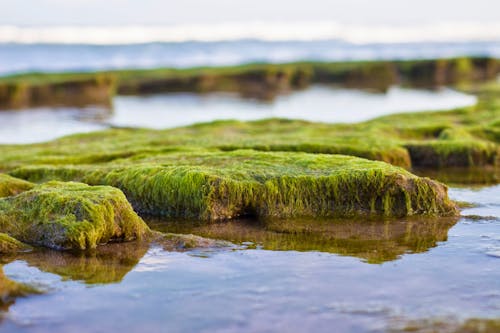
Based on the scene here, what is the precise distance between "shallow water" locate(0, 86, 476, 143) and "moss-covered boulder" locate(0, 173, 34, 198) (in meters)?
16.0

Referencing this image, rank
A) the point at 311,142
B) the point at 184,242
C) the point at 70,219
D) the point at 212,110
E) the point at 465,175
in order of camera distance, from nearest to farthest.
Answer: the point at 70,219, the point at 184,242, the point at 465,175, the point at 311,142, the point at 212,110

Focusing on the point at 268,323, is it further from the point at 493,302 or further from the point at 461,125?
the point at 461,125

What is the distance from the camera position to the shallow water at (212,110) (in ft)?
124

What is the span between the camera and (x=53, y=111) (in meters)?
47.9

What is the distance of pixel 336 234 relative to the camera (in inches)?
531

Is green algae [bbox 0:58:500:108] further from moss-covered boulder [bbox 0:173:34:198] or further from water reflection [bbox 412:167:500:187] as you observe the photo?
moss-covered boulder [bbox 0:173:34:198]

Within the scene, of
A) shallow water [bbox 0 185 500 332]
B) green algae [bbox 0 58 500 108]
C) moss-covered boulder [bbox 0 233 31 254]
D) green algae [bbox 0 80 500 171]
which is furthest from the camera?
green algae [bbox 0 58 500 108]

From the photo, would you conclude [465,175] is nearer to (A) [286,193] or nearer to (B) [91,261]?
(A) [286,193]

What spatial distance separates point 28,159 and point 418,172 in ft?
32.9

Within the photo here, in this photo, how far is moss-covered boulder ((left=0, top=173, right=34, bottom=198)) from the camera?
15.4 m

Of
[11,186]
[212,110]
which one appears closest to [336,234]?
[11,186]

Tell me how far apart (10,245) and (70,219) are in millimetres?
966

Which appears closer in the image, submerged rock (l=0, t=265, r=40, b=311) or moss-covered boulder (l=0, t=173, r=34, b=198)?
submerged rock (l=0, t=265, r=40, b=311)

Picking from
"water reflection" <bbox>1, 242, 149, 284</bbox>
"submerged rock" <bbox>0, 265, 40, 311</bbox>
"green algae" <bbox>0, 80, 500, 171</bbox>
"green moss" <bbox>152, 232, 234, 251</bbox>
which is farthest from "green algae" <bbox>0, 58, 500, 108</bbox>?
"submerged rock" <bbox>0, 265, 40, 311</bbox>
